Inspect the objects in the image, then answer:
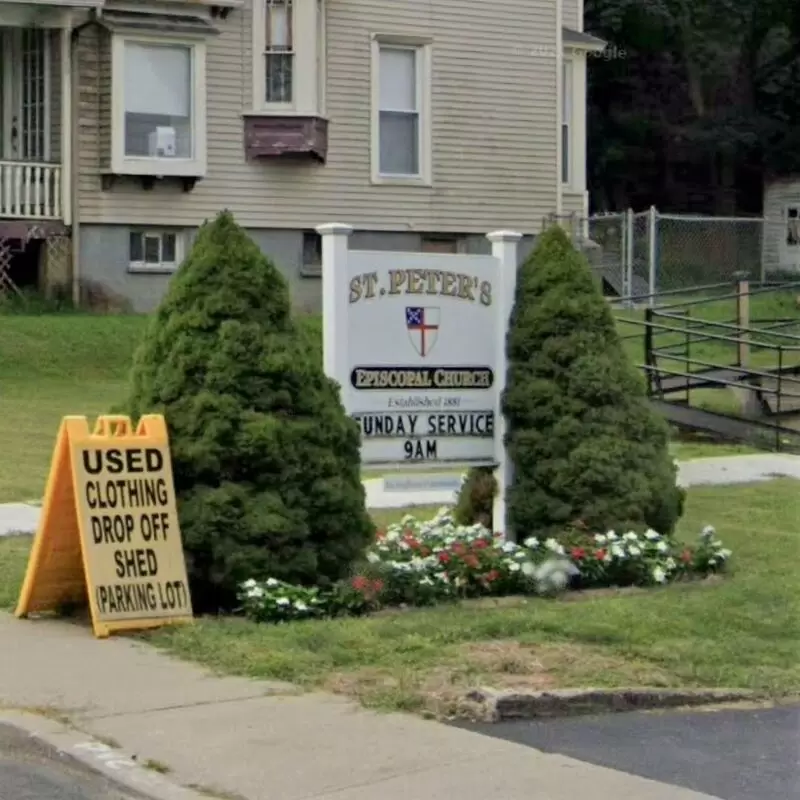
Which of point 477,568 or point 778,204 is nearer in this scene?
point 477,568

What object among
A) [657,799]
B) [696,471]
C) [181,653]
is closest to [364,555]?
[181,653]

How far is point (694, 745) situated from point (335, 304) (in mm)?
4082

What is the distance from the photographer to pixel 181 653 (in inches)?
341

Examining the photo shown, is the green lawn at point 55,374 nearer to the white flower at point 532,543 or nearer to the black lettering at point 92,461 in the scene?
the white flower at point 532,543

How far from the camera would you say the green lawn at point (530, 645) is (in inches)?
317

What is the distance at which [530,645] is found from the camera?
8.64 metres

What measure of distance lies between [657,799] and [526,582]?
3784mm

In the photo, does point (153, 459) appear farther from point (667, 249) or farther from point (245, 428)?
point (667, 249)

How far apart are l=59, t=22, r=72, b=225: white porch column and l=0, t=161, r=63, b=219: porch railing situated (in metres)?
0.09

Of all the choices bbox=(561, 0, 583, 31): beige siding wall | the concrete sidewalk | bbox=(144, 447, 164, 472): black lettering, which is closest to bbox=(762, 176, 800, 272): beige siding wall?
bbox=(561, 0, 583, 31): beige siding wall

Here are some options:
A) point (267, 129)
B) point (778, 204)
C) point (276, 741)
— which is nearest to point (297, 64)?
point (267, 129)

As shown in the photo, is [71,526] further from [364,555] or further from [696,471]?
[696,471]

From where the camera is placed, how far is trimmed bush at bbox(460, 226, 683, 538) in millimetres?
10719

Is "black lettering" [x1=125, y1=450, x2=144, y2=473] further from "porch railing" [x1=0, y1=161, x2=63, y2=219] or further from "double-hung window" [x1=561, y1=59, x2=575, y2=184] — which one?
"double-hung window" [x1=561, y1=59, x2=575, y2=184]
